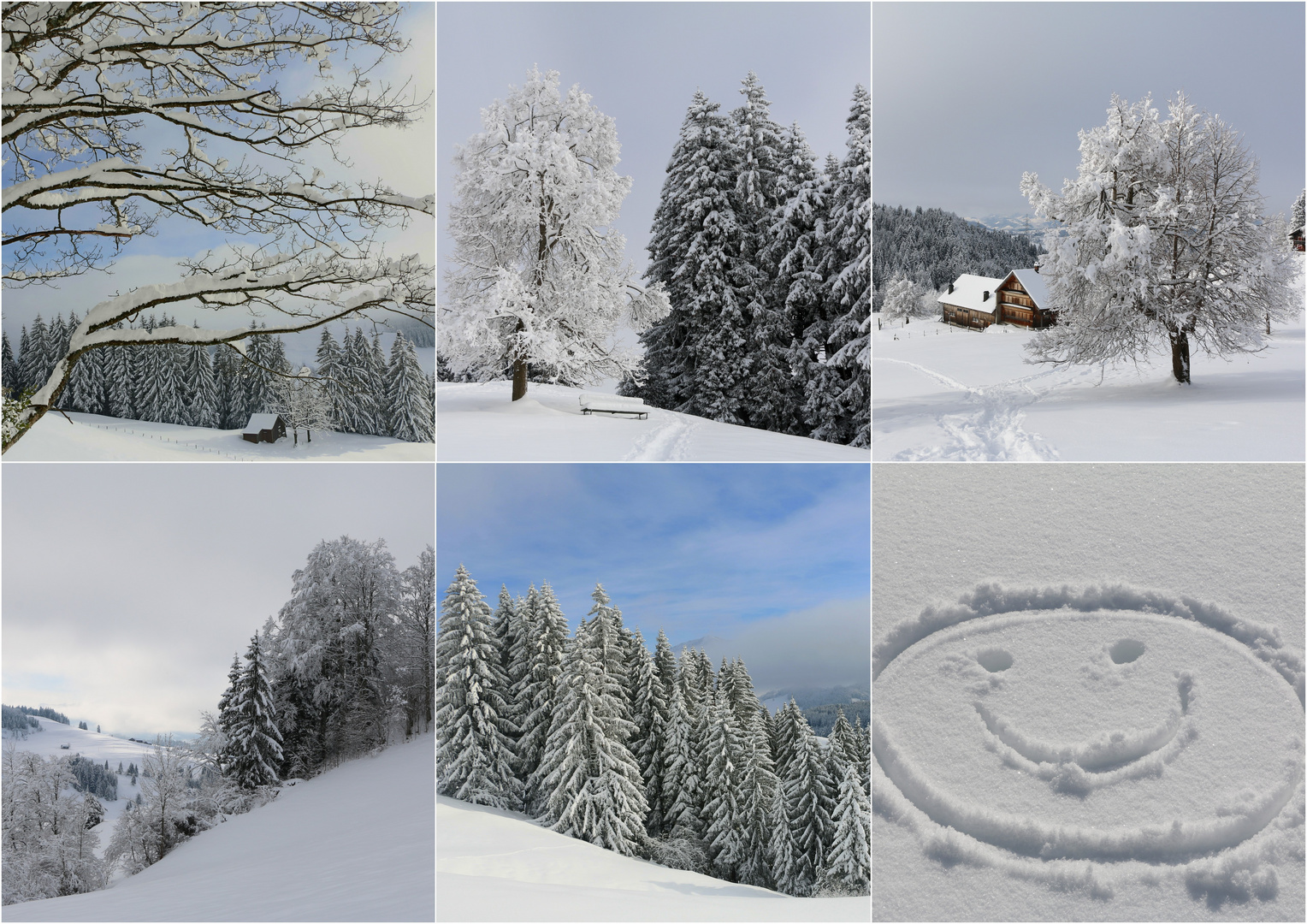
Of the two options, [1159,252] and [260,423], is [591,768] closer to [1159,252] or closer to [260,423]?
[260,423]

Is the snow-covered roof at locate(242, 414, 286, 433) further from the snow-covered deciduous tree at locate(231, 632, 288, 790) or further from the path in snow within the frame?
the path in snow

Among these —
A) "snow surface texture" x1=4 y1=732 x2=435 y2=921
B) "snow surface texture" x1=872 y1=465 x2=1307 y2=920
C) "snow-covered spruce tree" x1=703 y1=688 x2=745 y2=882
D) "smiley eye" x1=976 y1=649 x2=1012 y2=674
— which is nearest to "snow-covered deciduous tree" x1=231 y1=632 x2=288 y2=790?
"snow surface texture" x1=4 y1=732 x2=435 y2=921

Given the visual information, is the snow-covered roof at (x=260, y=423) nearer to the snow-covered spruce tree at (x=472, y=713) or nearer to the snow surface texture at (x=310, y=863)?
the snow-covered spruce tree at (x=472, y=713)

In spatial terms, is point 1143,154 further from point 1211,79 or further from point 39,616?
point 39,616

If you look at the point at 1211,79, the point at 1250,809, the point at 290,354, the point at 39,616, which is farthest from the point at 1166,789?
the point at 39,616

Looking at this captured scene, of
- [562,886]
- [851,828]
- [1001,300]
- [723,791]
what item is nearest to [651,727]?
[723,791]

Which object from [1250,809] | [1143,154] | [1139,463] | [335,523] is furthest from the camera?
[1143,154]

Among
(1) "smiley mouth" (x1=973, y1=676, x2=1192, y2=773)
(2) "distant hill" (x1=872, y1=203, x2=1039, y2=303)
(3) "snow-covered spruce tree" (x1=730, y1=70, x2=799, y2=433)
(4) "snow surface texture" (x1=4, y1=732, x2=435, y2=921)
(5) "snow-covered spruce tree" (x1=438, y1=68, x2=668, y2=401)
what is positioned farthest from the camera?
(3) "snow-covered spruce tree" (x1=730, y1=70, x2=799, y2=433)
